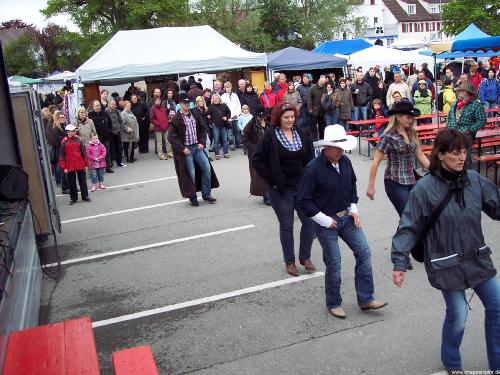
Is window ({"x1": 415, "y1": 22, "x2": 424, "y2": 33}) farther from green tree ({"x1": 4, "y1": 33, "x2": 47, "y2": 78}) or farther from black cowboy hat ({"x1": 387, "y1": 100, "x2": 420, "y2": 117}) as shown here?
black cowboy hat ({"x1": 387, "y1": 100, "x2": 420, "y2": 117})

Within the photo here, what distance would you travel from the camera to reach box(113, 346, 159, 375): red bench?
3.20 meters

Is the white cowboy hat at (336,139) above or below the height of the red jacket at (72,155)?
above

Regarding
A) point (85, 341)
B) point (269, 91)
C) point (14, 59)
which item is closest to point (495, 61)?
point (269, 91)

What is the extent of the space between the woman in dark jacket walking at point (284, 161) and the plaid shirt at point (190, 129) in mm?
3817

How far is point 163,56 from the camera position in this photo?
1806 centimetres

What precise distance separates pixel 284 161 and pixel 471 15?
49878mm

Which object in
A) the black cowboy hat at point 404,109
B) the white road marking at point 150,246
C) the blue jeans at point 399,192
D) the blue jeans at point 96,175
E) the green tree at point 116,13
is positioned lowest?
the white road marking at point 150,246

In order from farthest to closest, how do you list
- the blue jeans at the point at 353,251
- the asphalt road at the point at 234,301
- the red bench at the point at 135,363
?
1. the blue jeans at the point at 353,251
2. the asphalt road at the point at 234,301
3. the red bench at the point at 135,363

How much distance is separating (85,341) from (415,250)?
7.16 ft

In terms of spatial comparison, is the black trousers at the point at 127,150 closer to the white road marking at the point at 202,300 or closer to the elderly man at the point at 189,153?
the elderly man at the point at 189,153

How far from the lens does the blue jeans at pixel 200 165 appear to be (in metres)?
9.75

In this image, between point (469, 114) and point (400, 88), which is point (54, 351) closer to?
point (469, 114)

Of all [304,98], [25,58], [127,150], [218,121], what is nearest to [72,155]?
[218,121]

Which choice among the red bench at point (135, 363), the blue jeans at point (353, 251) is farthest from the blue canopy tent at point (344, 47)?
the red bench at point (135, 363)
